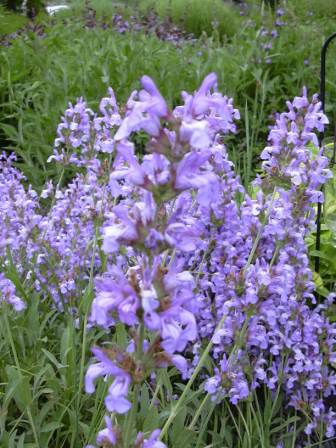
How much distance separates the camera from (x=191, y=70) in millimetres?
5180

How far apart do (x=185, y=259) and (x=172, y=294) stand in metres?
1.13

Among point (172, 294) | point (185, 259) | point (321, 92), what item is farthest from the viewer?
point (321, 92)

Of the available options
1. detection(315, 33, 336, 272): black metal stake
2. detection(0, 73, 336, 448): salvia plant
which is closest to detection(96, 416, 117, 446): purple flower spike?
detection(0, 73, 336, 448): salvia plant

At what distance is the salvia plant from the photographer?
1004 millimetres

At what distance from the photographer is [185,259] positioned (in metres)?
2.21

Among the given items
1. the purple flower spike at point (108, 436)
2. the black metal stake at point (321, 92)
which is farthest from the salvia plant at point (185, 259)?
the black metal stake at point (321, 92)

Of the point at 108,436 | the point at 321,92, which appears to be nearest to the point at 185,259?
the point at 321,92

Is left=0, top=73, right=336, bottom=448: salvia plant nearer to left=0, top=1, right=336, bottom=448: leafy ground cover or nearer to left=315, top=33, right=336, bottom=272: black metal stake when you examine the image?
left=0, top=1, right=336, bottom=448: leafy ground cover

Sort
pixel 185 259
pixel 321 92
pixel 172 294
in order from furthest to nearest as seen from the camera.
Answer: pixel 321 92 → pixel 185 259 → pixel 172 294

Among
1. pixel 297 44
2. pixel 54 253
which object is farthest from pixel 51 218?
pixel 297 44

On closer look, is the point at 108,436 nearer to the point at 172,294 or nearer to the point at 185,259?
the point at 172,294

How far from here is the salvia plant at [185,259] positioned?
100cm

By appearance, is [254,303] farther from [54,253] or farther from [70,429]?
→ [54,253]

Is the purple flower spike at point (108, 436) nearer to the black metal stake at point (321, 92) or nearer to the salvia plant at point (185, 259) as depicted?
the salvia plant at point (185, 259)
